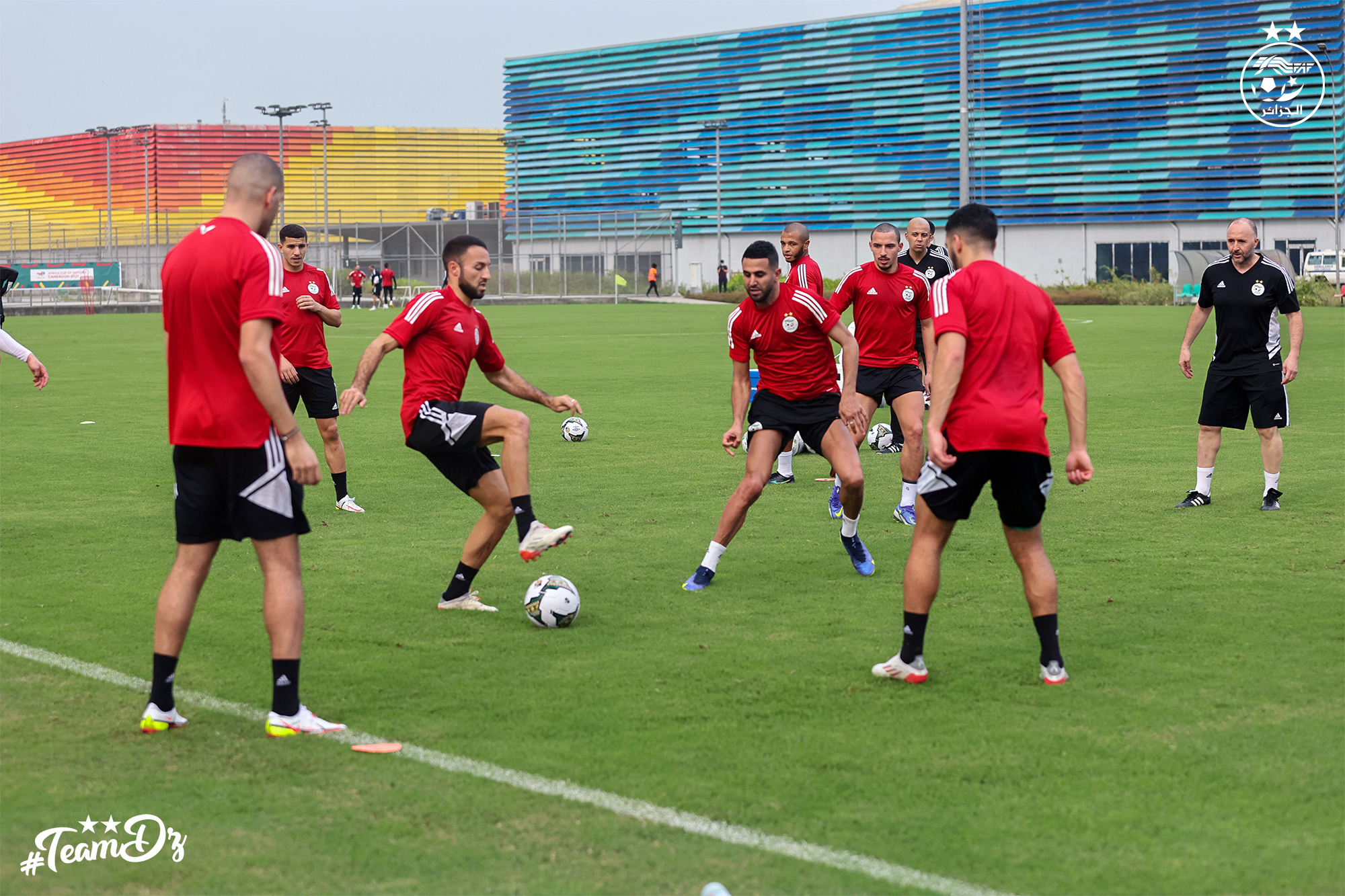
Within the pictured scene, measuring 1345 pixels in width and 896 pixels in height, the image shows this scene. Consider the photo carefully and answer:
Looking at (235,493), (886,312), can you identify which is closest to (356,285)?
(886,312)

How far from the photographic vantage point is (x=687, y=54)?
87062 mm

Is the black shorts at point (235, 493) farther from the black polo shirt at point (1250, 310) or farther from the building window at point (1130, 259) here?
the building window at point (1130, 259)

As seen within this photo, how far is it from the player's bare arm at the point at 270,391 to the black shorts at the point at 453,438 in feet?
6.35

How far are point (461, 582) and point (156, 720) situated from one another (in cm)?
225

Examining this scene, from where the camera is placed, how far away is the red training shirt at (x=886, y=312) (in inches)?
393

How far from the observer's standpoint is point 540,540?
6.51m

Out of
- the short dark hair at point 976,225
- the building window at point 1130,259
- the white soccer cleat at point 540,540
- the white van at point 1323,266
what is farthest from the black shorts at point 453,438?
the building window at point 1130,259

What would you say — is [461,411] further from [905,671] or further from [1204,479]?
[1204,479]

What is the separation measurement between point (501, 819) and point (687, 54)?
286 feet

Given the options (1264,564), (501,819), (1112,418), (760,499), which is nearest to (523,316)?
(1112,418)

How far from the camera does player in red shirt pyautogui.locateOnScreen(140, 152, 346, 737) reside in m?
4.75

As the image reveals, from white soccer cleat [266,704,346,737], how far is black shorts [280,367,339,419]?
557 centimetres

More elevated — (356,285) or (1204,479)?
(356,285)
